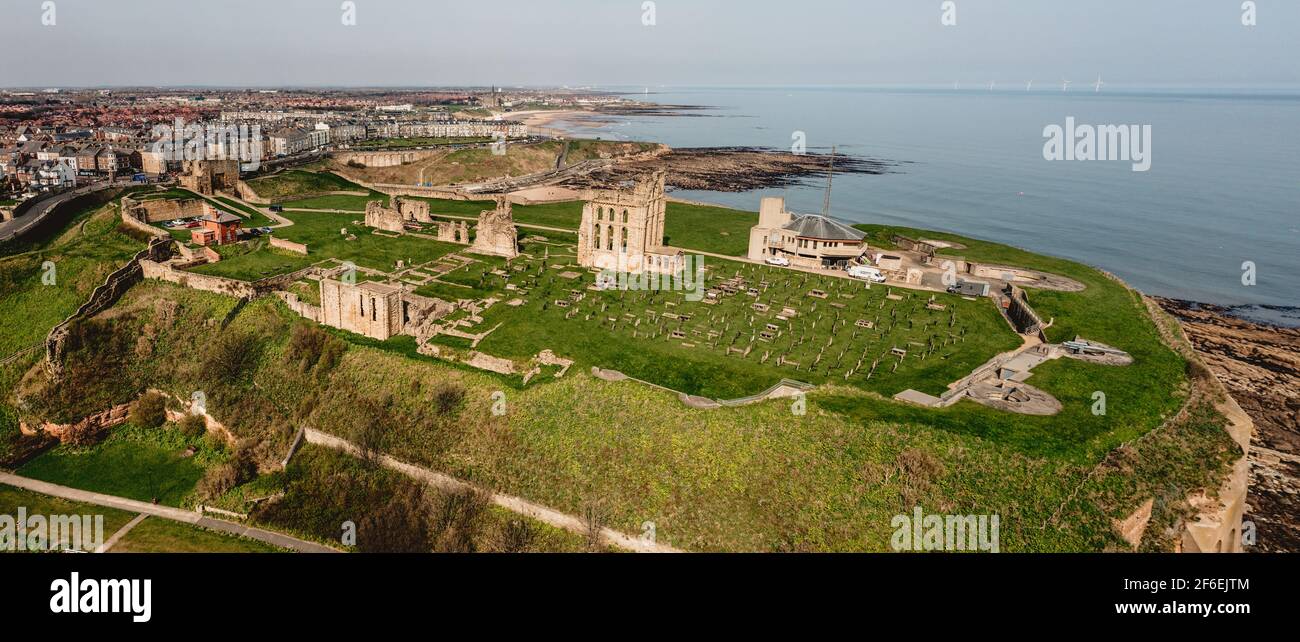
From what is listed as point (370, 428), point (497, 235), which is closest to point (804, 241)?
point (497, 235)

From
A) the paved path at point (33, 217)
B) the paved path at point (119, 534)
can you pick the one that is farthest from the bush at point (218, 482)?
the paved path at point (33, 217)

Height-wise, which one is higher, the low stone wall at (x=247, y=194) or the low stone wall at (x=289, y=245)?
the low stone wall at (x=247, y=194)

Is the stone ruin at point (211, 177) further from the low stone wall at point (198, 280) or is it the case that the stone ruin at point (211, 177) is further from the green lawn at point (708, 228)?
the green lawn at point (708, 228)

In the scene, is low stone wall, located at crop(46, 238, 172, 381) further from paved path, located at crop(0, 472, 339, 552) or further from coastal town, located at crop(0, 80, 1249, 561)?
paved path, located at crop(0, 472, 339, 552)

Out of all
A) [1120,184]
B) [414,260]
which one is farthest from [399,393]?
[1120,184]

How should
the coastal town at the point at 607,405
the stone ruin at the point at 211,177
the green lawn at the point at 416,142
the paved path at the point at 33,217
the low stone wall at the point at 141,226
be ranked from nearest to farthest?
the coastal town at the point at 607,405 < the paved path at the point at 33,217 < the low stone wall at the point at 141,226 < the stone ruin at the point at 211,177 < the green lawn at the point at 416,142

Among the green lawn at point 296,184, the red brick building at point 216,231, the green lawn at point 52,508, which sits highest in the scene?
the green lawn at point 296,184

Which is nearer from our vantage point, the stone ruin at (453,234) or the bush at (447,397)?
the bush at (447,397)

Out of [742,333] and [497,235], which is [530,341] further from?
[497,235]
